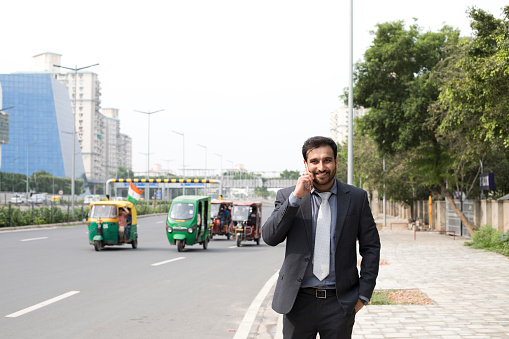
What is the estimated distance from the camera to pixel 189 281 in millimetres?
14406

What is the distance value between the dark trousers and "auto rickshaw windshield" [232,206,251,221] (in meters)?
25.6

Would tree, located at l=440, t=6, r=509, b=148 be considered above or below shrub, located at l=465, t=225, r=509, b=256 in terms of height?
above

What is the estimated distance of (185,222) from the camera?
23812 mm

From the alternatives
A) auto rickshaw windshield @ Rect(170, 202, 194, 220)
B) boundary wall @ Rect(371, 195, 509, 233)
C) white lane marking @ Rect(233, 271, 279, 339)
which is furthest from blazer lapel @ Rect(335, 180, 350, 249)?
boundary wall @ Rect(371, 195, 509, 233)

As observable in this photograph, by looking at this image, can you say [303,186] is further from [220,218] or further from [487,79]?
[220,218]

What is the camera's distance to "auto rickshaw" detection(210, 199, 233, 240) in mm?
34625

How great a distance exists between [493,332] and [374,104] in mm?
22866

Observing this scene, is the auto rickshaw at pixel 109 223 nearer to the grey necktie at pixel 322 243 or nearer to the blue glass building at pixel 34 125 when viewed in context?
the grey necktie at pixel 322 243

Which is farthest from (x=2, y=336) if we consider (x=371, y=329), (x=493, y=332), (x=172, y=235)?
(x=172, y=235)

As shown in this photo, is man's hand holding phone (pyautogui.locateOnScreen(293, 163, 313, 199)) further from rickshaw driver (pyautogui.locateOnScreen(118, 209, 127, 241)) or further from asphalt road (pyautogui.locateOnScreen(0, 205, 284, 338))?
rickshaw driver (pyautogui.locateOnScreen(118, 209, 127, 241))

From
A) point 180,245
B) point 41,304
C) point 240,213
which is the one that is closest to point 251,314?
point 41,304

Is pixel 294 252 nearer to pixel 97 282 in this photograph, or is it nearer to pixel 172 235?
pixel 97 282

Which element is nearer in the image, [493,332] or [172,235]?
[493,332]

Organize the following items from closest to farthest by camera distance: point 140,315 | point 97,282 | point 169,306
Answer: point 140,315 < point 169,306 < point 97,282
